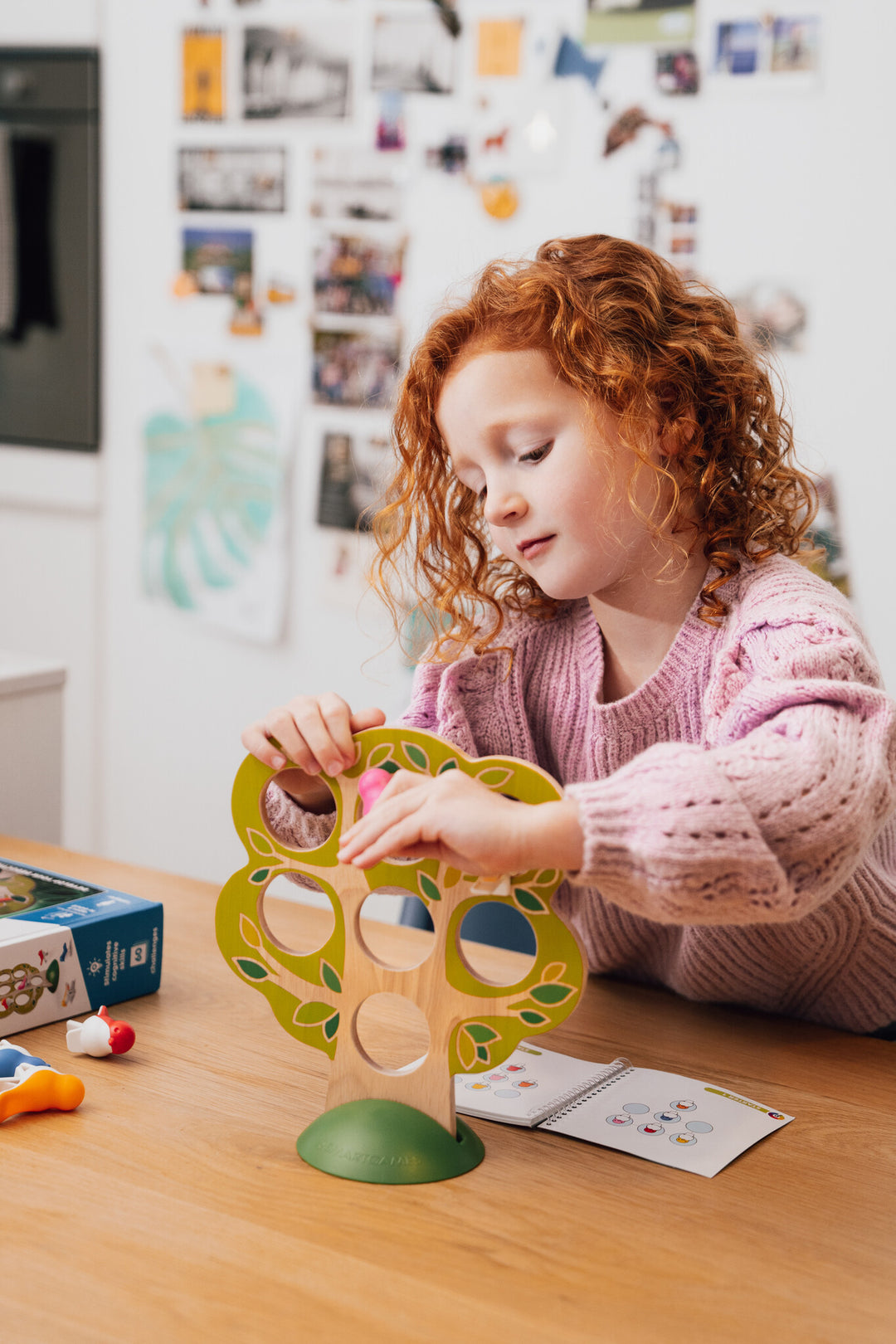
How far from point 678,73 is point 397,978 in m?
1.59

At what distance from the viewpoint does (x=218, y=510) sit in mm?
2381

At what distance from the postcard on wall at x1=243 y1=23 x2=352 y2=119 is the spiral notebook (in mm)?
1775

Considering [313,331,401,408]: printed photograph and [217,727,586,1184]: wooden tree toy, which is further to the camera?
[313,331,401,408]: printed photograph

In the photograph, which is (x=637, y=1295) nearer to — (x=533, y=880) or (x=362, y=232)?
(x=533, y=880)

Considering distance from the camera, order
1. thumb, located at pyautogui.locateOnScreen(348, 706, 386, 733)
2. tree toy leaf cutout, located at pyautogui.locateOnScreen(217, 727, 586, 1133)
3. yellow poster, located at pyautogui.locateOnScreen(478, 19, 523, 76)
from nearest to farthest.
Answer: tree toy leaf cutout, located at pyautogui.locateOnScreen(217, 727, 586, 1133) < thumb, located at pyautogui.locateOnScreen(348, 706, 386, 733) < yellow poster, located at pyautogui.locateOnScreen(478, 19, 523, 76)

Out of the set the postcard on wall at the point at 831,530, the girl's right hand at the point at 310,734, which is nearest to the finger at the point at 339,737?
the girl's right hand at the point at 310,734

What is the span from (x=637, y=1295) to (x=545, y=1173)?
12 centimetres

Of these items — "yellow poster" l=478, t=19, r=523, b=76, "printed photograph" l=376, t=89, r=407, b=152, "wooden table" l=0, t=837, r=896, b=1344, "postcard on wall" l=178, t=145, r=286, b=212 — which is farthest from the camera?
"postcard on wall" l=178, t=145, r=286, b=212

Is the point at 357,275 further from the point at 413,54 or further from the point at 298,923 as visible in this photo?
the point at 298,923

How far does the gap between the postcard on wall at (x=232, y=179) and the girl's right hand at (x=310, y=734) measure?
5.43 feet

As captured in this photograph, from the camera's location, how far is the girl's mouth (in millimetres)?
897

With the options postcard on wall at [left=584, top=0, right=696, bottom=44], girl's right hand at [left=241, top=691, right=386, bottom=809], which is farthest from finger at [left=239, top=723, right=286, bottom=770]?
postcard on wall at [left=584, top=0, right=696, bottom=44]

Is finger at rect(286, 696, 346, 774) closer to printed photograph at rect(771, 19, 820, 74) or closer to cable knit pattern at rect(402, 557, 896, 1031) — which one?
cable knit pattern at rect(402, 557, 896, 1031)

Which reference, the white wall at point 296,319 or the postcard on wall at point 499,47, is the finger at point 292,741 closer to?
the white wall at point 296,319
